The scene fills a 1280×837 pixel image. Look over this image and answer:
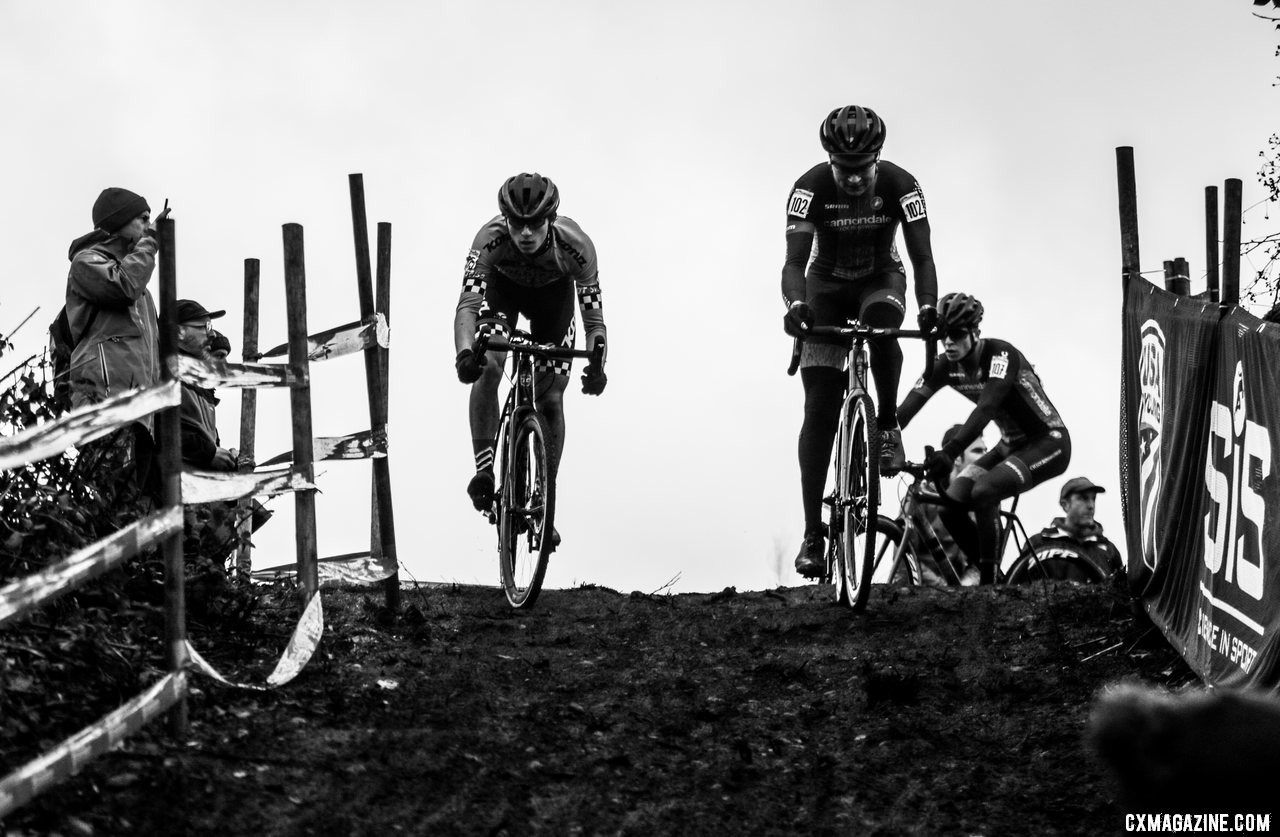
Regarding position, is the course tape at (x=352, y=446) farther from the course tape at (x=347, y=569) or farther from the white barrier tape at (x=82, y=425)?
the white barrier tape at (x=82, y=425)

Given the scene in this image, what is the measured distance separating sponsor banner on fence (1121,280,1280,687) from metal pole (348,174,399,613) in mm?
3817

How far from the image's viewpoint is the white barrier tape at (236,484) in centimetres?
725

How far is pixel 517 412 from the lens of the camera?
1063cm

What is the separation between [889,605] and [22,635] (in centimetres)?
515

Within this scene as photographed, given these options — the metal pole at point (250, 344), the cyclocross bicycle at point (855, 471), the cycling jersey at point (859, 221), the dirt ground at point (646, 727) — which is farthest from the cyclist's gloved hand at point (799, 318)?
the metal pole at point (250, 344)

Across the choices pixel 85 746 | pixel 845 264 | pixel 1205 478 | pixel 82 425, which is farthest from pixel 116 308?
pixel 1205 478

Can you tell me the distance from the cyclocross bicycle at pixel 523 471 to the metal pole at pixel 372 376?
77cm

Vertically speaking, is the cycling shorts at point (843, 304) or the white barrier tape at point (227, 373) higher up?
the cycling shorts at point (843, 304)

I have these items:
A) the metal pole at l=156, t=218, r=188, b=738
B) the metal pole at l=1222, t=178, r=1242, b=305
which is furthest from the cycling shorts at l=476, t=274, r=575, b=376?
the metal pole at l=156, t=218, r=188, b=738

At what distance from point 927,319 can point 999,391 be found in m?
3.20

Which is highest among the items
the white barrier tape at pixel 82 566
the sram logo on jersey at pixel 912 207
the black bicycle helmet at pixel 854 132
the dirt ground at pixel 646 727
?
the black bicycle helmet at pixel 854 132

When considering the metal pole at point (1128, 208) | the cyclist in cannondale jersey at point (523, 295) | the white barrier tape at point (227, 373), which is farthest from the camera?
the cyclist in cannondale jersey at point (523, 295)

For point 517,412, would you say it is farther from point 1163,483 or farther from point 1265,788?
point 1265,788

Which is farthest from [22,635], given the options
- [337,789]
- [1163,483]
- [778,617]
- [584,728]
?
[1163,483]
